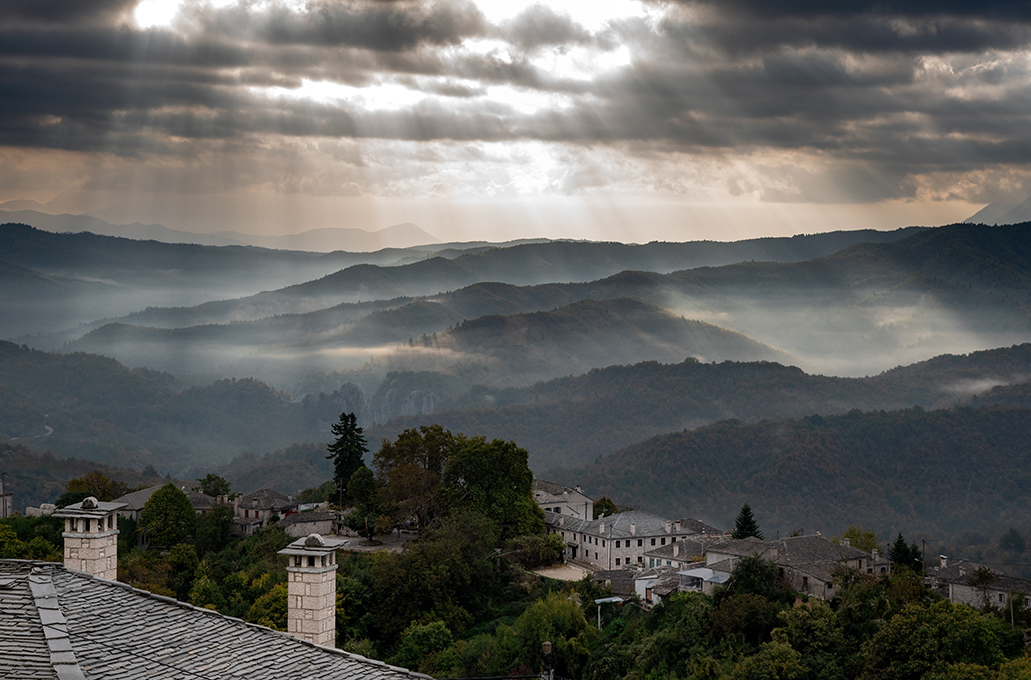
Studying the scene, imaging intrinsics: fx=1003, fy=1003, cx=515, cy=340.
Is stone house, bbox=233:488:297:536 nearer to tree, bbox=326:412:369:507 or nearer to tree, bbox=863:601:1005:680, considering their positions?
tree, bbox=326:412:369:507

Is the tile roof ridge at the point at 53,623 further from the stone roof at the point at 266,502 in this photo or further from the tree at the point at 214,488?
the tree at the point at 214,488

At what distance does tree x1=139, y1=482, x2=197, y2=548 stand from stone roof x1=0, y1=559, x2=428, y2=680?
5572 centimetres

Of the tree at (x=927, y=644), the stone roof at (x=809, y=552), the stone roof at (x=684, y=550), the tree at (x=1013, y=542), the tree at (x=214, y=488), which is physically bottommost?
the tree at (x=1013, y=542)

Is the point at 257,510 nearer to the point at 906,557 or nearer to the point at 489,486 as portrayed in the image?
the point at 489,486

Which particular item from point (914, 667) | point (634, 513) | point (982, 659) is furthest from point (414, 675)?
point (634, 513)

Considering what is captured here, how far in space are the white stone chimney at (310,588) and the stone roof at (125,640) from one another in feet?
8.96

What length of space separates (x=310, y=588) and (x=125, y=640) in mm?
4582

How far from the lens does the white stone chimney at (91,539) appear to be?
55.0 ft

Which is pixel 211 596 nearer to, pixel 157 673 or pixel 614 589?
pixel 614 589

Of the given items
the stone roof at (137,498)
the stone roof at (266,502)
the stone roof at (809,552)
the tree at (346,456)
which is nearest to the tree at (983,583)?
the stone roof at (809,552)

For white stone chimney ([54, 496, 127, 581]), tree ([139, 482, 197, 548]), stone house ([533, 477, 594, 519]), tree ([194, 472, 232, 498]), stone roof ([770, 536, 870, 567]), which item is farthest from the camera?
tree ([194, 472, 232, 498])

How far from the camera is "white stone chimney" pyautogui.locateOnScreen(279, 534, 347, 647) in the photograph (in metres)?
15.9

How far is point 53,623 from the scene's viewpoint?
1120 cm

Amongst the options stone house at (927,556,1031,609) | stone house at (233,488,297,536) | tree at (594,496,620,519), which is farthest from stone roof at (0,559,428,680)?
tree at (594,496,620,519)
